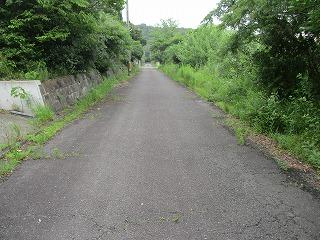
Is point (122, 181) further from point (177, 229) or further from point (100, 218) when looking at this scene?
point (177, 229)

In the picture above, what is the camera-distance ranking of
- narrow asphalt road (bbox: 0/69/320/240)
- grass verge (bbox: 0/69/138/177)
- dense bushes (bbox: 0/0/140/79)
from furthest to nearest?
dense bushes (bbox: 0/0/140/79)
grass verge (bbox: 0/69/138/177)
narrow asphalt road (bbox: 0/69/320/240)

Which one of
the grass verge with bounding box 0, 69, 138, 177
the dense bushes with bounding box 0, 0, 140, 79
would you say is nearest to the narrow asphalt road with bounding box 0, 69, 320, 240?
the grass verge with bounding box 0, 69, 138, 177

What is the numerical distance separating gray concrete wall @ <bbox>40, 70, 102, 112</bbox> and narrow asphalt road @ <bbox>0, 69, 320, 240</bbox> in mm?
3071

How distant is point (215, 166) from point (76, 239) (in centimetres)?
303

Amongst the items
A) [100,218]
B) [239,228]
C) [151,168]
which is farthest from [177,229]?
[151,168]

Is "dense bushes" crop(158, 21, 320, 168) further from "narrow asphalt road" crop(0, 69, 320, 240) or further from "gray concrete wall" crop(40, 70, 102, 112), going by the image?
"gray concrete wall" crop(40, 70, 102, 112)

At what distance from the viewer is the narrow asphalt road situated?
3963 mm

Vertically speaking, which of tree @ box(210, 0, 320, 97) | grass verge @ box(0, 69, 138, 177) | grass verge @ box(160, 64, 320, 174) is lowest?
grass verge @ box(0, 69, 138, 177)

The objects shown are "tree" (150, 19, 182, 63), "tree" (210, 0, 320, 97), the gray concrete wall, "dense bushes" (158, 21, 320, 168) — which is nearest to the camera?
"dense bushes" (158, 21, 320, 168)

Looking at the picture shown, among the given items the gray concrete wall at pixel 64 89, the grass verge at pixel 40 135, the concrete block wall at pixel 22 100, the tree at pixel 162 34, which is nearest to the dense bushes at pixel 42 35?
the gray concrete wall at pixel 64 89

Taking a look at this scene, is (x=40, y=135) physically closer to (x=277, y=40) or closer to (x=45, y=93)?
(x=45, y=93)

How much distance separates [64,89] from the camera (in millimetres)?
12328

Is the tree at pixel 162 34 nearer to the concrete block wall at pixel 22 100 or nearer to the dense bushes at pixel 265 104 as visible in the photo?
the dense bushes at pixel 265 104

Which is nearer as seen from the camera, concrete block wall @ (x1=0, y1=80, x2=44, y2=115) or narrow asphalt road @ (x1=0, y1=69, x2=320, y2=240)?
narrow asphalt road @ (x1=0, y1=69, x2=320, y2=240)
